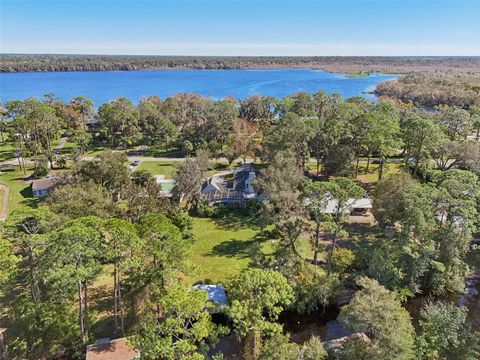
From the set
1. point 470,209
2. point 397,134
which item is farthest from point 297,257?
point 397,134

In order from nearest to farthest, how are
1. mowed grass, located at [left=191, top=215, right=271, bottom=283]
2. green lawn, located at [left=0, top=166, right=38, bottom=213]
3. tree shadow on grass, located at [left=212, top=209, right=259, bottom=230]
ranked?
mowed grass, located at [left=191, top=215, right=271, bottom=283], tree shadow on grass, located at [left=212, top=209, right=259, bottom=230], green lawn, located at [left=0, top=166, right=38, bottom=213]

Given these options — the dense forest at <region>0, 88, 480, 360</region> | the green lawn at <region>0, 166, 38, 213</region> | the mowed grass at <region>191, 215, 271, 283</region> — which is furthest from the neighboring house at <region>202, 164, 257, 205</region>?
the green lawn at <region>0, 166, 38, 213</region>

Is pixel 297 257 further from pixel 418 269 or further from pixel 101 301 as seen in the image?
pixel 101 301

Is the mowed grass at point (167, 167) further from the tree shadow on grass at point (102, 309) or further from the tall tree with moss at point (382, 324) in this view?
the tall tree with moss at point (382, 324)

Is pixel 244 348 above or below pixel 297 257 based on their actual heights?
below

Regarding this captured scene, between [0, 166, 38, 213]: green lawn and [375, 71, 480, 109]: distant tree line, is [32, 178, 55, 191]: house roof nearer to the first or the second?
[0, 166, 38, 213]: green lawn

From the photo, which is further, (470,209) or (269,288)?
(470,209)

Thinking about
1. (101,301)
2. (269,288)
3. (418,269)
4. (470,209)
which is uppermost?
(470,209)
